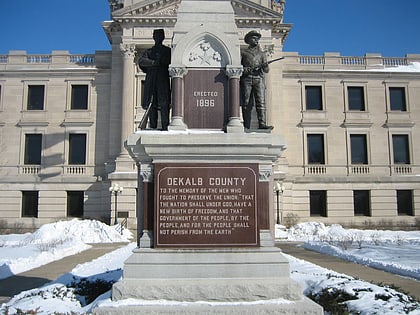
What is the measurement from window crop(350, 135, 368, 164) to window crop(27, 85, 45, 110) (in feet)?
92.3

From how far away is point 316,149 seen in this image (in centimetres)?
3694

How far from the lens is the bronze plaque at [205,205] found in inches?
257

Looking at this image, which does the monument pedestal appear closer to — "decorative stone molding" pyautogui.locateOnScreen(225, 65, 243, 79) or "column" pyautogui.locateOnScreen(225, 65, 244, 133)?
"column" pyautogui.locateOnScreen(225, 65, 244, 133)

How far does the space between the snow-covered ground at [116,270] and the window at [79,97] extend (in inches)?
514

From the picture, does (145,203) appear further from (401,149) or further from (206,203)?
(401,149)

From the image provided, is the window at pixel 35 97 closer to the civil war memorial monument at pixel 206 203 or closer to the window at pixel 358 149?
the window at pixel 358 149

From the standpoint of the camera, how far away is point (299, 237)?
27656 mm

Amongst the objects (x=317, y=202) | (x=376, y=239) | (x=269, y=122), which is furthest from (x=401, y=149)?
(x=376, y=239)

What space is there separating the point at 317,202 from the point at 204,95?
30274 millimetres

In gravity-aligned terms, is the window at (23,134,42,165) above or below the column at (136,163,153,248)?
above

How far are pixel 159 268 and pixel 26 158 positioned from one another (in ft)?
110

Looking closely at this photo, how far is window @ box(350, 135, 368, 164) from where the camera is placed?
121 ft

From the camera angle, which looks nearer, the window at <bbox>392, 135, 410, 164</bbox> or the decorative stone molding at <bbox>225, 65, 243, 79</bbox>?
the decorative stone molding at <bbox>225, 65, 243, 79</bbox>

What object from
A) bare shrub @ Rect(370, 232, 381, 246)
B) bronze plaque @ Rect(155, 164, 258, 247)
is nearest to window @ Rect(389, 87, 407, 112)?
bare shrub @ Rect(370, 232, 381, 246)
